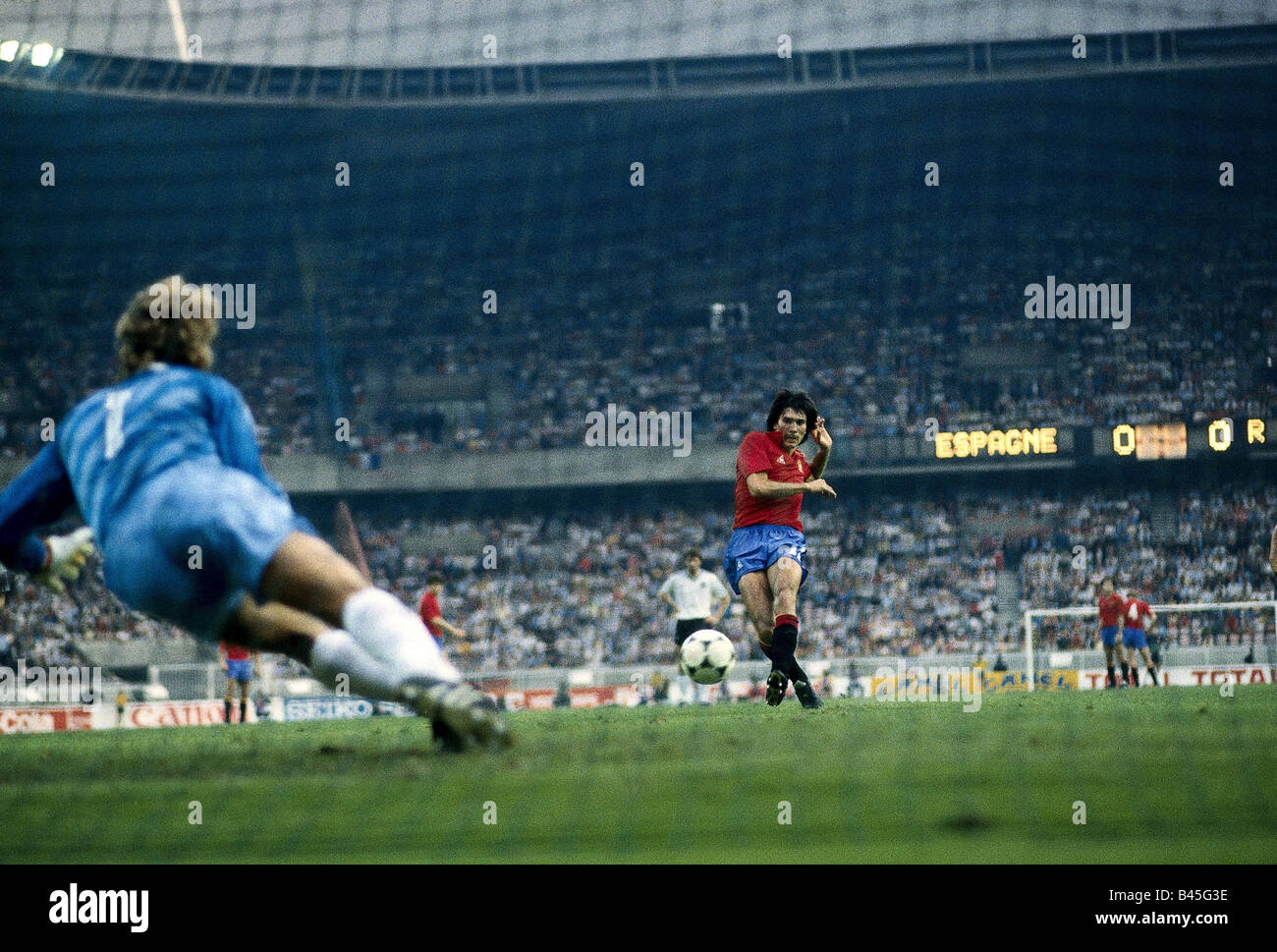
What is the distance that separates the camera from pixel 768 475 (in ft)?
33.1

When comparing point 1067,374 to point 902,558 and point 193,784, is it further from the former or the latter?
point 193,784

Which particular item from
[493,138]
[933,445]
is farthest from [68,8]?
[933,445]

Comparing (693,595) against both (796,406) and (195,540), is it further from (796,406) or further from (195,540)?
(195,540)

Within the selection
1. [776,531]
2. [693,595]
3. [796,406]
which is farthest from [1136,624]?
[796,406]

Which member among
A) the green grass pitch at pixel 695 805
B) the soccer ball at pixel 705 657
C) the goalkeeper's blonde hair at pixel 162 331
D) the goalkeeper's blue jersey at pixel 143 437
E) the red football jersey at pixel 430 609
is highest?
the goalkeeper's blonde hair at pixel 162 331

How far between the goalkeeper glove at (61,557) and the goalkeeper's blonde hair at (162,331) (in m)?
0.80

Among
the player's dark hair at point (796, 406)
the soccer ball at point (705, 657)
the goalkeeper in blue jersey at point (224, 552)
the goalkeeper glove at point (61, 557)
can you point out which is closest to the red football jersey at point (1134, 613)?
the soccer ball at point (705, 657)

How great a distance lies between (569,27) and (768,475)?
28647mm

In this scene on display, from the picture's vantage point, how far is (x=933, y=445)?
3622cm

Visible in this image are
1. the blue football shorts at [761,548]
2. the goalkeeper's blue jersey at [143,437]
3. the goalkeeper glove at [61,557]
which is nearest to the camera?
the goalkeeper's blue jersey at [143,437]

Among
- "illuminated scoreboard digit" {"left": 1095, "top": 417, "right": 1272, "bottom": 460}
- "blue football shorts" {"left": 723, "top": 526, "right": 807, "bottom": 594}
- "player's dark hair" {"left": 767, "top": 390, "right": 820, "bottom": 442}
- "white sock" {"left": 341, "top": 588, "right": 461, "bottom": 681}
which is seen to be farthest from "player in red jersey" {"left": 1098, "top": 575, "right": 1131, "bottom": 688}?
"white sock" {"left": 341, "top": 588, "right": 461, "bottom": 681}

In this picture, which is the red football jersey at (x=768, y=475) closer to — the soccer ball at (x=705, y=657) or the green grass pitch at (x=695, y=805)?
the soccer ball at (x=705, y=657)

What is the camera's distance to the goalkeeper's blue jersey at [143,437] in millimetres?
4945

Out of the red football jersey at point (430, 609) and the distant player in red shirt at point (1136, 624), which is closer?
the red football jersey at point (430, 609)
